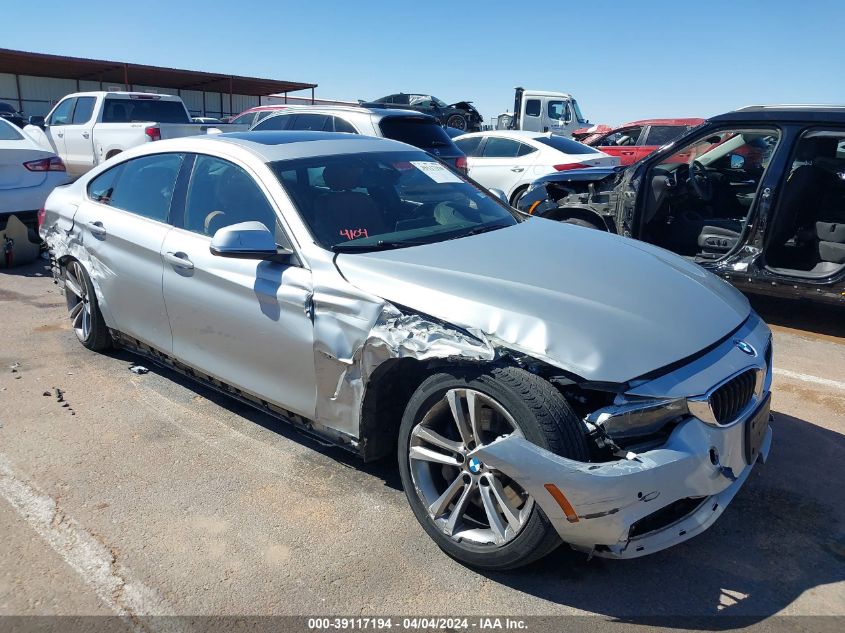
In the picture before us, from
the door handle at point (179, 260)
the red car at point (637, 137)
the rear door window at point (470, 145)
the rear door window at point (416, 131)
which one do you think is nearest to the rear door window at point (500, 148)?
the rear door window at point (470, 145)

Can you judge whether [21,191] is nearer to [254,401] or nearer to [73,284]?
[73,284]

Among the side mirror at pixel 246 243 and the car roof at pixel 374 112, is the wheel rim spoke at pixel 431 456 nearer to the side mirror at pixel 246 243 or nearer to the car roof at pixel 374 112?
the side mirror at pixel 246 243

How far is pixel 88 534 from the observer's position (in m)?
3.04

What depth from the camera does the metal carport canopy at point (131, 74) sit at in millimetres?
26828

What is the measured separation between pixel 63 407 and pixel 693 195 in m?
5.93

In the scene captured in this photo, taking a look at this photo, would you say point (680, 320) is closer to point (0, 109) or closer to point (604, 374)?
point (604, 374)

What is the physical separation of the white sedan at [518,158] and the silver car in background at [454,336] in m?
6.71

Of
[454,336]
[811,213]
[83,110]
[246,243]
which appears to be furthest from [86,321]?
[83,110]

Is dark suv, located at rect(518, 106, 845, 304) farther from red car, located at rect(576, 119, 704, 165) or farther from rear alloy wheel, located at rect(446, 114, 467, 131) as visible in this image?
rear alloy wheel, located at rect(446, 114, 467, 131)

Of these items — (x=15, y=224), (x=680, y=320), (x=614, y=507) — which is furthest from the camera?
(x=15, y=224)

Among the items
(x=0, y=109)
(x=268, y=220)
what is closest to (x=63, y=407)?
(x=268, y=220)

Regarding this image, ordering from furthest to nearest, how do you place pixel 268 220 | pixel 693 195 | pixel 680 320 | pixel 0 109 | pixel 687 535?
pixel 0 109 → pixel 693 195 → pixel 268 220 → pixel 680 320 → pixel 687 535

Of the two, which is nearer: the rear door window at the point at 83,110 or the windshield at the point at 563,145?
the windshield at the point at 563,145

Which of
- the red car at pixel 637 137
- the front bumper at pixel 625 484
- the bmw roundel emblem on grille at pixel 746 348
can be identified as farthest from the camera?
the red car at pixel 637 137
